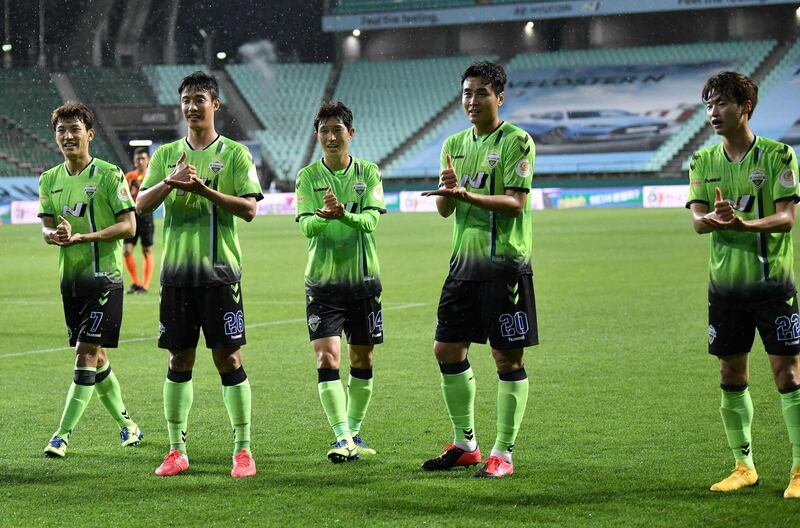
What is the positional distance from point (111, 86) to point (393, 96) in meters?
12.6

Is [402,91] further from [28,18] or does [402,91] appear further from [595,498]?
[595,498]

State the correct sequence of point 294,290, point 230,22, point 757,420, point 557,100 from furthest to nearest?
point 230,22, point 557,100, point 294,290, point 757,420

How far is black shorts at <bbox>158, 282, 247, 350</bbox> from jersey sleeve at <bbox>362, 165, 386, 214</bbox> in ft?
2.95

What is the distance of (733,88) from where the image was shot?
211 inches

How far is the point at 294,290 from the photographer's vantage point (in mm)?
16594

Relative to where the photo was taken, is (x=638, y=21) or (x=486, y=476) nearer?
(x=486, y=476)

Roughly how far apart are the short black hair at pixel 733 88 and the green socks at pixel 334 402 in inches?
95.4

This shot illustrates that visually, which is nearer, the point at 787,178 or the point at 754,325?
the point at 787,178

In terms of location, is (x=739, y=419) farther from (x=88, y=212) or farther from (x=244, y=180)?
(x=88, y=212)

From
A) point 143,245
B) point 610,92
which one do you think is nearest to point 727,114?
point 143,245

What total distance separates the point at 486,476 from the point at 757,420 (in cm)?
216

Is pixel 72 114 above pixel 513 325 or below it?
above

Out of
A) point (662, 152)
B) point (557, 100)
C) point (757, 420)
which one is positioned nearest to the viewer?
point (757, 420)

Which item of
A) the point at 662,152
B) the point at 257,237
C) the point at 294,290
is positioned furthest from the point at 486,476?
the point at 662,152
